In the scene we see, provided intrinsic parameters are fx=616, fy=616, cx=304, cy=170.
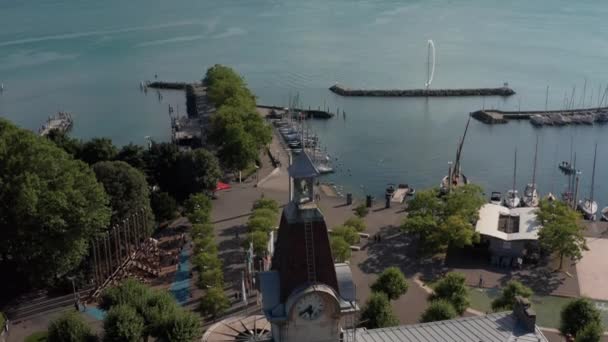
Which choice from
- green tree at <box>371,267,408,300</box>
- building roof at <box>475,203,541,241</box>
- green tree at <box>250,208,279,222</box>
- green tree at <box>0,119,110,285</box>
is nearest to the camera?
green tree at <box>371,267,408,300</box>

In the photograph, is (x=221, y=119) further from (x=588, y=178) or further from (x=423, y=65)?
(x=423, y=65)

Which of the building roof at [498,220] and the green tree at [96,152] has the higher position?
the green tree at [96,152]

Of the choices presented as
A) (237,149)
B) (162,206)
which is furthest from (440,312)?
(237,149)

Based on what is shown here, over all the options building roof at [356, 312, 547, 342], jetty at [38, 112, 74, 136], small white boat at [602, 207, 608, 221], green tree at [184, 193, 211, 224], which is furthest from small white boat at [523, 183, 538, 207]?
jetty at [38, 112, 74, 136]

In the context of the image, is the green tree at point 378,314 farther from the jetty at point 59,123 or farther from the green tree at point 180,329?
the jetty at point 59,123

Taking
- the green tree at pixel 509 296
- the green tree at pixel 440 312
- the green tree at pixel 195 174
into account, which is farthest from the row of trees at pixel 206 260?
the green tree at pixel 509 296

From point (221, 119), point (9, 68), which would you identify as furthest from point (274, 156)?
point (9, 68)

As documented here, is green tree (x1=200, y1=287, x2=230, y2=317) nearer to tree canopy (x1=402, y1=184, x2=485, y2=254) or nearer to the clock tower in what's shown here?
the clock tower
